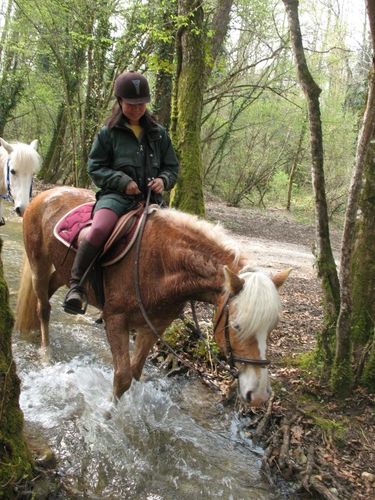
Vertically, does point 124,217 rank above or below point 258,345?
above

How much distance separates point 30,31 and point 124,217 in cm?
1630

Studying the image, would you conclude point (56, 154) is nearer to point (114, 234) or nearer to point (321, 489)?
point (114, 234)

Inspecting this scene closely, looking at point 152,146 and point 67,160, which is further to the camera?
point 67,160

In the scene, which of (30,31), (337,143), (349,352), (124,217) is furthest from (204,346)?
(337,143)

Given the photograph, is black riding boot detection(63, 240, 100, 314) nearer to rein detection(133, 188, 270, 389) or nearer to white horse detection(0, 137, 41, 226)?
rein detection(133, 188, 270, 389)

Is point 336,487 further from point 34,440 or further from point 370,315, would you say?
point 34,440

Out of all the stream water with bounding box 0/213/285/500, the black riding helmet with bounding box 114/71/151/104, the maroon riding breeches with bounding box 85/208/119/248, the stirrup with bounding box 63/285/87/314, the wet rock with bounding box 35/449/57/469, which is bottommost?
the stream water with bounding box 0/213/285/500

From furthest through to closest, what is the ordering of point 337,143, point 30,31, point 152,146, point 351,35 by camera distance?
point 337,143 < point 351,35 < point 30,31 < point 152,146

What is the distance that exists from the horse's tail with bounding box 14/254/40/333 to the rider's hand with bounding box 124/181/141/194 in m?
2.30

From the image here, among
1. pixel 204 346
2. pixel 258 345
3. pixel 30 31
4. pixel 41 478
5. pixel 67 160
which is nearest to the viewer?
pixel 41 478

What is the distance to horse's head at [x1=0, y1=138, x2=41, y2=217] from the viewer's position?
6305mm

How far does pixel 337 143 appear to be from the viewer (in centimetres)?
2430

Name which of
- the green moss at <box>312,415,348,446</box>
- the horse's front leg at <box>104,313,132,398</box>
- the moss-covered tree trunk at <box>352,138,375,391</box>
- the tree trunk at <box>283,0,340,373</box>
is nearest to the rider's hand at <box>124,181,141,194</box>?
the horse's front leg at <box>104,313,132,398</box>

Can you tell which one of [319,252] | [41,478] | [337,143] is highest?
[337,143]
